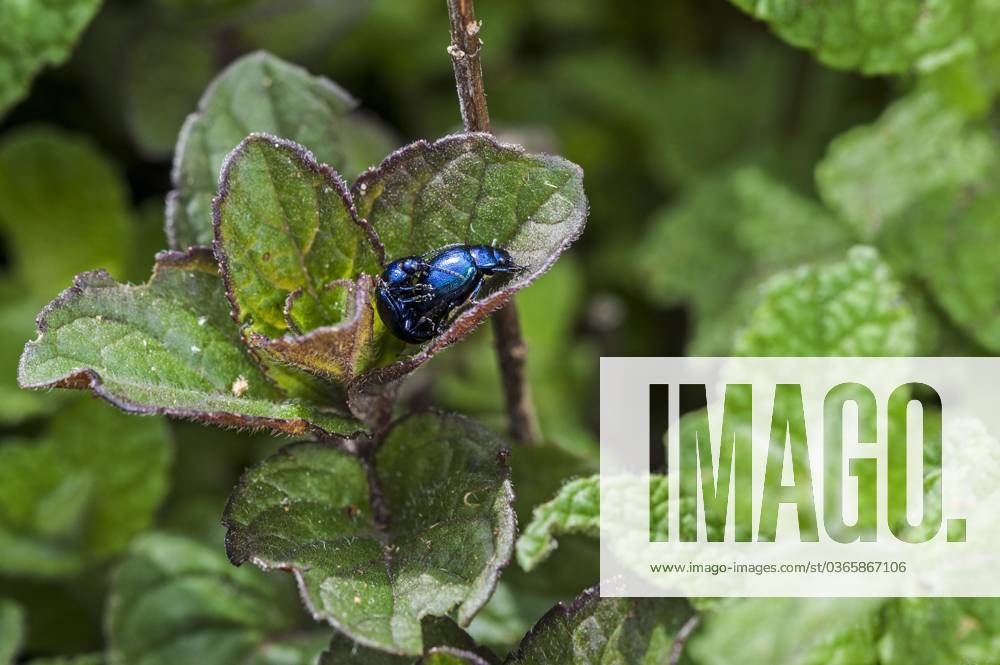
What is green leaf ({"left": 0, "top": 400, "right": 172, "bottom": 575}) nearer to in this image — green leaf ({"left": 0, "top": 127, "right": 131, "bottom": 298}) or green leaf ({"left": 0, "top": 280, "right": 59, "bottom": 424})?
green leaf ({"left": 0, "top": 280, "right": 59, "bottom": 424})

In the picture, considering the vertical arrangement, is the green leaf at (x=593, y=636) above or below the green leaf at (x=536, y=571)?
above

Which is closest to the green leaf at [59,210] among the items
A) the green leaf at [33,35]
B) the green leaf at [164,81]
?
the green leaf at [164,81]

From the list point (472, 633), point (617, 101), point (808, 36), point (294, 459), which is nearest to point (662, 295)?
point (617, 101)

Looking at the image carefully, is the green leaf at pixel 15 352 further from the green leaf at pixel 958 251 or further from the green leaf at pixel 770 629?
the green leaf at pixel 958 251

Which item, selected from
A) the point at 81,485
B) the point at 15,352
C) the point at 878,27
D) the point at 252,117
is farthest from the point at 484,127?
the point at 15,352

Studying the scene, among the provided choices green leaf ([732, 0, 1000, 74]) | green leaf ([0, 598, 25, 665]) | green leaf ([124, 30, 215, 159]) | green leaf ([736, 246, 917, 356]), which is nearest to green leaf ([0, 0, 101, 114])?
green leaf ([124, 30, 215, 159])

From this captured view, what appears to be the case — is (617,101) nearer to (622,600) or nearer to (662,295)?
(662,295)

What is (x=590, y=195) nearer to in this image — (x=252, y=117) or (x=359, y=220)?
(x=252, y=117)

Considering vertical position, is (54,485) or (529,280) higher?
(529,280)
